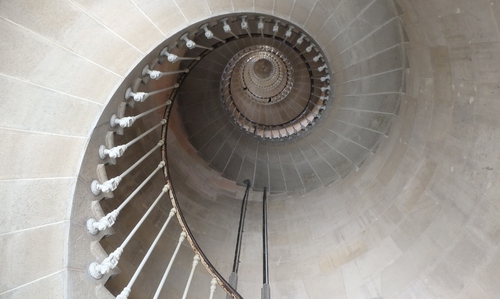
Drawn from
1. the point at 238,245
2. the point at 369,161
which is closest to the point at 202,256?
the point at 238,245

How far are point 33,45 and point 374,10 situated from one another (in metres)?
4.50

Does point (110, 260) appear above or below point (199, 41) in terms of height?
below

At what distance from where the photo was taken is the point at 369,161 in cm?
614

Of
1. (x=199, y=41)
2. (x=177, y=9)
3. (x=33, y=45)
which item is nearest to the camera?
(x=33, y=45)

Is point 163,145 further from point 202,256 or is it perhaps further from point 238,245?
point 238,245

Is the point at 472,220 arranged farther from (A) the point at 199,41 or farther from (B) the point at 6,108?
(A) the point at 199,41

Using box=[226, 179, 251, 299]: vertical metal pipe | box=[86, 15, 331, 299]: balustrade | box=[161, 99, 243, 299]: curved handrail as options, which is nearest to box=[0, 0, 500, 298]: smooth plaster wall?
box=[86, 15, 331, 299]: balustrade

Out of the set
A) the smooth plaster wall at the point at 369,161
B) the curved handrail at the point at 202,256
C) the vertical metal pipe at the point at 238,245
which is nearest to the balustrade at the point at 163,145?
the curved handrail at the point at 202,256

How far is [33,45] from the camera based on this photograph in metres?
2.74

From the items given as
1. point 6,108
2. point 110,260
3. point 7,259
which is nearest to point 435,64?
point 110,260

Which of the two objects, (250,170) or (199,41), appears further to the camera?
(250,170)

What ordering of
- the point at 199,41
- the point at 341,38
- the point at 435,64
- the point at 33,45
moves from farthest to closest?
the point at 199,41 → the point at 341,38 → the point at 435,64 → the point at 33,45

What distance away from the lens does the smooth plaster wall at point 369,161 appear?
268 cm

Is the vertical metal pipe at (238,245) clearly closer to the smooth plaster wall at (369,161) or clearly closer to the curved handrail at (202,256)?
the curved handrail at (202,256)
